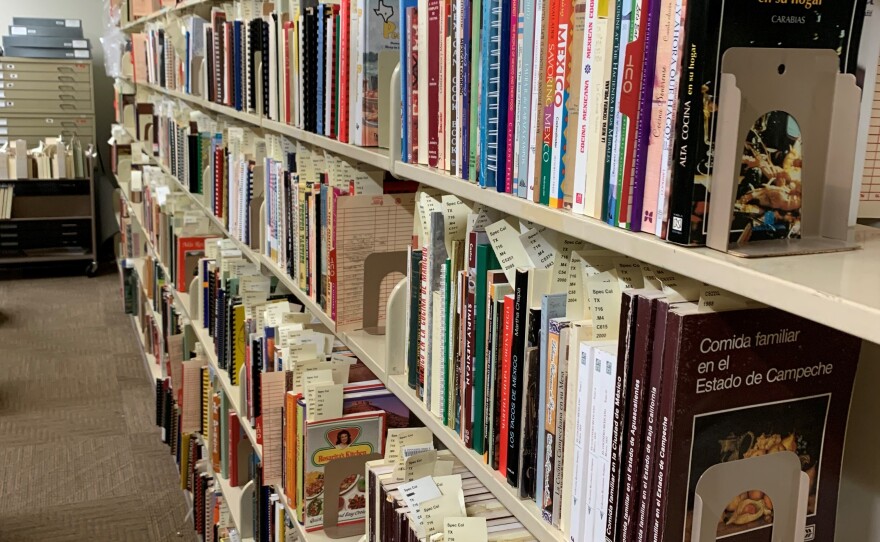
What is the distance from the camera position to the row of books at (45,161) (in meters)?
5.63

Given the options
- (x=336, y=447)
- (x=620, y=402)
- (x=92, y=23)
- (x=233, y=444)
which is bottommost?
(x=233, y=444)

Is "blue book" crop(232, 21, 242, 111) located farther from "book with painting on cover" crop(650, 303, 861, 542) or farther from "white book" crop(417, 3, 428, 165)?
"book with painting on cover" crop(650, 303, 861, 542)

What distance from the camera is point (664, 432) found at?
2.34 ft

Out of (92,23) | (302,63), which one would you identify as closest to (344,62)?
(302,63)

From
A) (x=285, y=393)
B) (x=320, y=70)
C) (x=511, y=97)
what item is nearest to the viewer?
(x=511, y=97)

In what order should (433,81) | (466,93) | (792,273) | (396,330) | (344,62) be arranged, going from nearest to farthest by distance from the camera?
(792,273) → (466,93) → (433,81) → (396,330) → (344,62)

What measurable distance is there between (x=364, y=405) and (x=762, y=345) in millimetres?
1034

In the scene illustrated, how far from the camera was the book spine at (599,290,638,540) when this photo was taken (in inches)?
29.0

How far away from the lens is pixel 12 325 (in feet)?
16.2

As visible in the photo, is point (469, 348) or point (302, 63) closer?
point (469, 348)

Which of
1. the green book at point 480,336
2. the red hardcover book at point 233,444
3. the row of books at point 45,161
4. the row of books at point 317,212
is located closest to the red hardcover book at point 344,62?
the row of books at point 317,212

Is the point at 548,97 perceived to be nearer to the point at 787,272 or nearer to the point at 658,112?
the point at 658,112

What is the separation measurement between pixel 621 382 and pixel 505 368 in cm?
24

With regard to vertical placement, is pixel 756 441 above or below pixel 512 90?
below
